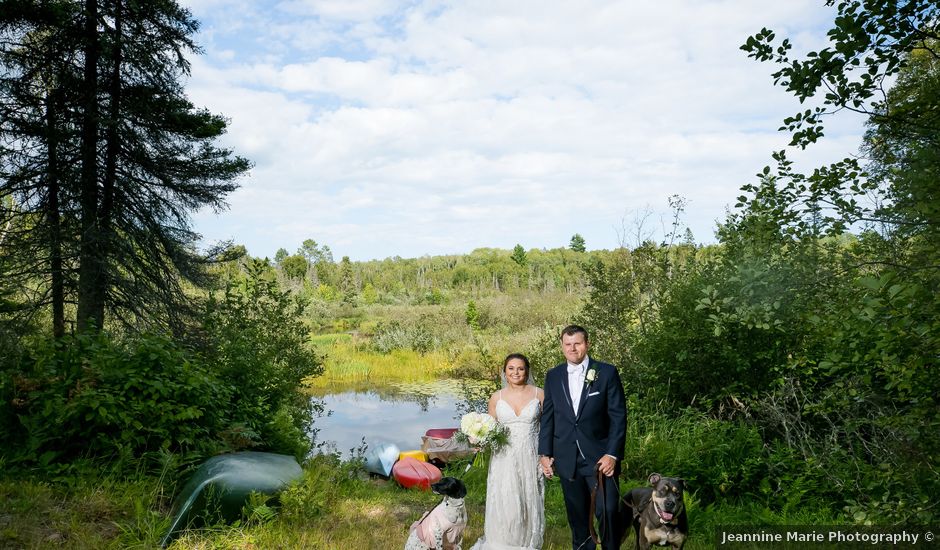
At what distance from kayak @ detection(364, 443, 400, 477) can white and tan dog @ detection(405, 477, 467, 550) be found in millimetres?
5203

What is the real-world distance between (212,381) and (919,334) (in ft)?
21.7

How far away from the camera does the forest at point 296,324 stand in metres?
3.75

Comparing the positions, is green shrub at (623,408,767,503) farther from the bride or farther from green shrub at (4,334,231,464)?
green shrub at (4,334,231,464)

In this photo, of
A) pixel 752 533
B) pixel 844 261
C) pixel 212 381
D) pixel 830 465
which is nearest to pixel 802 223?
pixel 844 261

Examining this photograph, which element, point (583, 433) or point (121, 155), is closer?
point (583, 433)

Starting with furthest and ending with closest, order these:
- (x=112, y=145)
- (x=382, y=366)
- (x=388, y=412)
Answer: (x=382, y=366) → (x=388, y=412) → (x=112, y=145)

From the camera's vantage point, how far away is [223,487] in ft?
16.9

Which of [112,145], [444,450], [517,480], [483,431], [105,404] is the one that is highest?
[112,145]

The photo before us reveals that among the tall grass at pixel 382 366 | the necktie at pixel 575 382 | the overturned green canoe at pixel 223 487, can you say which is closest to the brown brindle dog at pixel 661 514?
the necktie at pixel 575 382

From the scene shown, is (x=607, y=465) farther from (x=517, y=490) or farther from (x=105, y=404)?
(x=105, y=404)

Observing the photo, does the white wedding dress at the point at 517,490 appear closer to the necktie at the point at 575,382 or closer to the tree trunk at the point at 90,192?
the necktie at the point at 575,382

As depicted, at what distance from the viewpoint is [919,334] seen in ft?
10.5

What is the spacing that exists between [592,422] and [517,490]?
0.95m

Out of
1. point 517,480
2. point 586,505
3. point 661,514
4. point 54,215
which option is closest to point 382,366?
point 54,215
